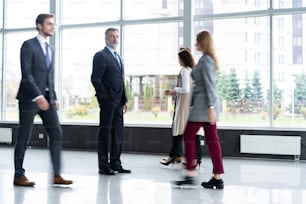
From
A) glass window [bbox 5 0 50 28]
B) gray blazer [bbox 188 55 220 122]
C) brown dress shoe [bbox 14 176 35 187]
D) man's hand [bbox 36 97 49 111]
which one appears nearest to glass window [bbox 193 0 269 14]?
glass window [bbox 5 0 50 28]

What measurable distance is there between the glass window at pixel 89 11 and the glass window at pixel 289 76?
2.59 m

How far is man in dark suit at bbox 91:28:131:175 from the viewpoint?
3.97 meters

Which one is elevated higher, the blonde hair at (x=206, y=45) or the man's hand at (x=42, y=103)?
the blonde hair at (x=206, y=45)

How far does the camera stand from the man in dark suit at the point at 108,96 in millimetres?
3973

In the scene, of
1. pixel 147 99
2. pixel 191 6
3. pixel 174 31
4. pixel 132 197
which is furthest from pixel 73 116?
pixel 132 197

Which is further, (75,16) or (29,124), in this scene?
(75,16)

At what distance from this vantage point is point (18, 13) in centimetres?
746

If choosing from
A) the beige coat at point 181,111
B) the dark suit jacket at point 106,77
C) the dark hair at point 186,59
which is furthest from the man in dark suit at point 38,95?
the beige coat at point 181,111

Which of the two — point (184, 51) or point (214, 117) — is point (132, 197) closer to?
point (214, 117)

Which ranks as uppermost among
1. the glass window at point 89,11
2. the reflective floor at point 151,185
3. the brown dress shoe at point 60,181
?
the glass window at point 89,11

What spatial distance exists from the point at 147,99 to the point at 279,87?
6.52 feet

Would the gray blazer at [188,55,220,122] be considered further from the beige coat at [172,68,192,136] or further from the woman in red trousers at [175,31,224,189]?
the beige coat at [172,68,192,136]

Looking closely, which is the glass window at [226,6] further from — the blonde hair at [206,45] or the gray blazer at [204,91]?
the gray blazer at [204,91]

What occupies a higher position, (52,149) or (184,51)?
(184,51)
